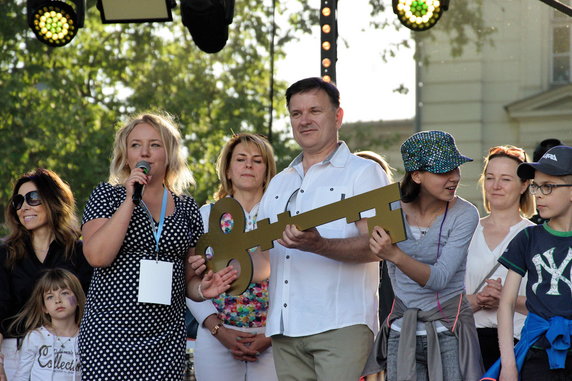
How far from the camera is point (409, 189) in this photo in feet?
13.2

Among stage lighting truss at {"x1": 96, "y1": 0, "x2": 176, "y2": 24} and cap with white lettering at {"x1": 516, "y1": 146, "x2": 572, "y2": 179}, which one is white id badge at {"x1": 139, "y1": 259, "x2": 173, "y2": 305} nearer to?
cap with white lettering at {"x1": 516, "y1": 146, "x2": 572, "y2": 179}

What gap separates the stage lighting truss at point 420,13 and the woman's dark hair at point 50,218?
2.50 meters

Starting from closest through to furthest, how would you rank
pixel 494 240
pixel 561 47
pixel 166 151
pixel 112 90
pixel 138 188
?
pixel 138 188, pixel 166 151, pixel 494 240, pixel 561 47, pixel 112 90

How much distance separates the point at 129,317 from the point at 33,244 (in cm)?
144

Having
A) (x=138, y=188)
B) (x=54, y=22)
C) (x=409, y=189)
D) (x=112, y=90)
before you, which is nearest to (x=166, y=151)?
(x=138, y=188)

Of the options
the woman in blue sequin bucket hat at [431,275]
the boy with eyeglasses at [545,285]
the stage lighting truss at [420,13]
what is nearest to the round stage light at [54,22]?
the stage lighting truss at [420,13]

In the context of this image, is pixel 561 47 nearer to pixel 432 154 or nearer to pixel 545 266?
pixel 432 154

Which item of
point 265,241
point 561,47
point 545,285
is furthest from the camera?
point 561,47

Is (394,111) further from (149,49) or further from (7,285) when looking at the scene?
(149,49)

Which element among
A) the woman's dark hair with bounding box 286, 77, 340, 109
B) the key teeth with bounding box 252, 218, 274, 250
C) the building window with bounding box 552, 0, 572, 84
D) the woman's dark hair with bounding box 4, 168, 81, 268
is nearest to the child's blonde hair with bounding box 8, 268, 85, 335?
the woman's dark hair with bounding box 4, 168, 81, 268

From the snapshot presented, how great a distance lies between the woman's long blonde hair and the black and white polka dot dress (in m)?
0.14

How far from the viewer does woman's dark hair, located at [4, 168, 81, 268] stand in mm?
5062

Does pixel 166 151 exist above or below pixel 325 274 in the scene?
above

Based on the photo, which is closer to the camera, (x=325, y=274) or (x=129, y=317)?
(x=129, y=317)
